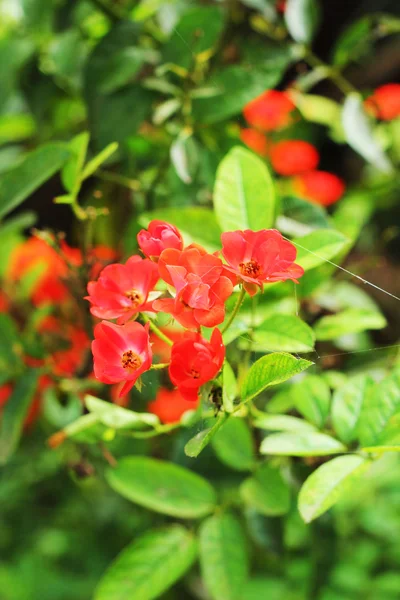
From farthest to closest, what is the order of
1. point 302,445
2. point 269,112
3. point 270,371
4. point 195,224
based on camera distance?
point 269,112, point 195,224, point 302,445, point 270,371

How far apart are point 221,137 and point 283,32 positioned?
0.85 ft

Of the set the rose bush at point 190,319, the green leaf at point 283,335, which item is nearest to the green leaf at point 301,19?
the rose bush at point 190,319

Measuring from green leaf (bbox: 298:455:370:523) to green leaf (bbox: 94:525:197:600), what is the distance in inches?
9.8

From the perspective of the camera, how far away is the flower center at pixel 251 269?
17.3 inches

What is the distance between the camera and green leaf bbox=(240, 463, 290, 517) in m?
0.67

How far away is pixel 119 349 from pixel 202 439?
0.08 metres

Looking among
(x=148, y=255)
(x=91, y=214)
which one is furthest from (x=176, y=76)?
(x=148, y=255)

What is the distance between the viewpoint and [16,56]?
3.18 feet

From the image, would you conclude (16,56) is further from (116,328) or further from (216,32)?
(116,328)

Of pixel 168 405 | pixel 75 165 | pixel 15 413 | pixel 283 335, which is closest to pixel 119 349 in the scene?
pixel 283 335

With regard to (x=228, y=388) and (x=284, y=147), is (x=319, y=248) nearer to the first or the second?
(x=228, y=388)

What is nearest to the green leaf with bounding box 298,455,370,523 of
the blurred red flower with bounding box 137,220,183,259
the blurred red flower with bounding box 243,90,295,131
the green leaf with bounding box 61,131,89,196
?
the blurred red flower with bounding box 137,220,183,259

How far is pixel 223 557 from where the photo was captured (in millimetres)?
688

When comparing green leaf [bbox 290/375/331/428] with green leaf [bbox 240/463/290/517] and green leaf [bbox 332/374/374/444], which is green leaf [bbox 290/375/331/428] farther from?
green leaf [bbox 240/463/290/517]
